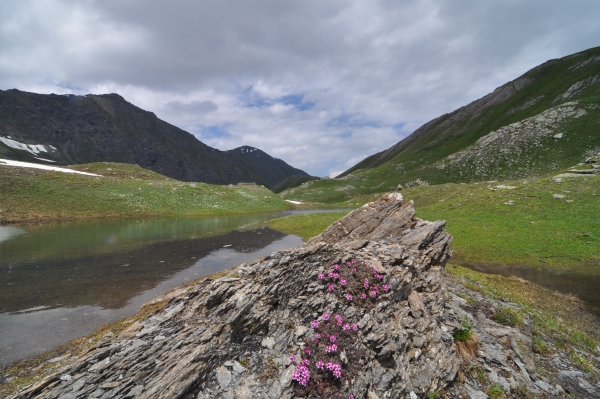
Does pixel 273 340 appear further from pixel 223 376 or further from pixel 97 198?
pixel 97 198

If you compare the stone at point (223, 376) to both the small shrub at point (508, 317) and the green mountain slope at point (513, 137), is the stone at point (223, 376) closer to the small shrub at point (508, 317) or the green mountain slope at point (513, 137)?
the small shrub at point (508, 317)

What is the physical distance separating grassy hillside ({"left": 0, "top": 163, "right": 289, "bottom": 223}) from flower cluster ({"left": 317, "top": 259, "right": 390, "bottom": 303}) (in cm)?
6336

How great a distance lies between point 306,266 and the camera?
36.6 feet

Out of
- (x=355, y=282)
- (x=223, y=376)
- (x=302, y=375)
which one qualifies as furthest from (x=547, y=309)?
(x=223, y=376)

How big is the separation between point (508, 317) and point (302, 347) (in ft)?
39.8

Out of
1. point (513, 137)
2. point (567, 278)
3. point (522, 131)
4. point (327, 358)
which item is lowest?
point (567, 278)

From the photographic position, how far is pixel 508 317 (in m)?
13.7

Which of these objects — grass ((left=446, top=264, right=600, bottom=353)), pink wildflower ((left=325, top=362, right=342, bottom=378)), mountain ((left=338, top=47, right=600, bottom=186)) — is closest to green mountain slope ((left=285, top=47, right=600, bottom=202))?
mountain ((left=338, top=47, right=600, bottom=186))

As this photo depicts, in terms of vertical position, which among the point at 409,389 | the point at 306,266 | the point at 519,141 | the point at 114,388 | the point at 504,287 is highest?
the point at 519,141

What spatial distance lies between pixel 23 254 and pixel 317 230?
37401 millimetres

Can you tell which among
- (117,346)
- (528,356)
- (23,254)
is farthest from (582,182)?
(23,254)

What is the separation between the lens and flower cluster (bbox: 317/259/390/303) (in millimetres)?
10398

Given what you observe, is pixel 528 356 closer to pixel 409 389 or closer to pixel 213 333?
pixel 409 389

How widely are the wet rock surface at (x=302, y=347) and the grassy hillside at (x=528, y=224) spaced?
1819 cm
